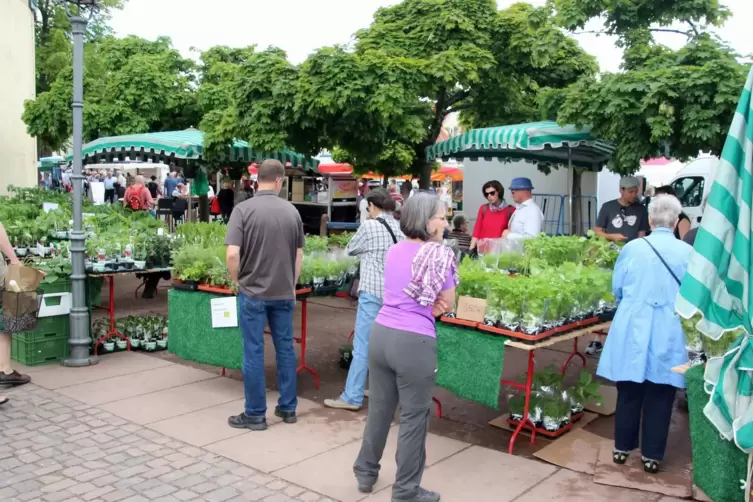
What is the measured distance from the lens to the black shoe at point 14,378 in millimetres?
5980

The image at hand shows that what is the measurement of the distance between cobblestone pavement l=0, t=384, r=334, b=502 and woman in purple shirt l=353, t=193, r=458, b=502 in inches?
27.7

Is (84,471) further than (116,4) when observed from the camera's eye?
No

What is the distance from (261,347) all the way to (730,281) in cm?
313

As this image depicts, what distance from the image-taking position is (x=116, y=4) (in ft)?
110

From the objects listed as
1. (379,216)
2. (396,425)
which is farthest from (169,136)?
(396,425)

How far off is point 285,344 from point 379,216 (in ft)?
3.97

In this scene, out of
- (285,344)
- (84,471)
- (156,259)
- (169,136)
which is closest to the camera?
(84,471)

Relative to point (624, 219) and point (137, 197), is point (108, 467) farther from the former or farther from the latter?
point (137, 197)

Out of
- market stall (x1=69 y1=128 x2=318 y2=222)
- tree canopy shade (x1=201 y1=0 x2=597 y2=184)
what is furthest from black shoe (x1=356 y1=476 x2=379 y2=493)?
market stall (x1=69 y1=128 x2=318 y2=222)

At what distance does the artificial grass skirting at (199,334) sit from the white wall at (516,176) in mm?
10853

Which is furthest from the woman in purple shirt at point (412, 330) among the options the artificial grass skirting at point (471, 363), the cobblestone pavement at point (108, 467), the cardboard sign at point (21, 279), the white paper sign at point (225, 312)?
the cardboard sign at point (21, 279)

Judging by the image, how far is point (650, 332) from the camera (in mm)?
4180

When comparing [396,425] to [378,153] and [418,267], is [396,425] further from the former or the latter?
[378,153]

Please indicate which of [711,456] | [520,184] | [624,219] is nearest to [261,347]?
[711,456]
